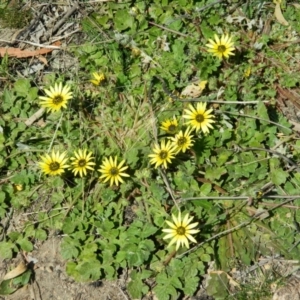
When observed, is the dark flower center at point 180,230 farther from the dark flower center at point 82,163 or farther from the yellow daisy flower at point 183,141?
the dark flower center at point 82,163

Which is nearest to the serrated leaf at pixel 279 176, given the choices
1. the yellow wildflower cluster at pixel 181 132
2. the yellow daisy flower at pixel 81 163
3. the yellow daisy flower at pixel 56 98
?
the yellow wildflower cluster at pixel 181 132

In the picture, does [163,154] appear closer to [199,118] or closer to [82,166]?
[199,118]

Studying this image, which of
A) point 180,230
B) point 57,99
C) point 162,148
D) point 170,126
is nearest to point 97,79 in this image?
point 57,99

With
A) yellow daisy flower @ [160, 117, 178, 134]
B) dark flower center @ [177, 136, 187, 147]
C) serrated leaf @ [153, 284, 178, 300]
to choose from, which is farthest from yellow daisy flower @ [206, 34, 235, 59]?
serrated leaf @ [153, 284, 178, 300]

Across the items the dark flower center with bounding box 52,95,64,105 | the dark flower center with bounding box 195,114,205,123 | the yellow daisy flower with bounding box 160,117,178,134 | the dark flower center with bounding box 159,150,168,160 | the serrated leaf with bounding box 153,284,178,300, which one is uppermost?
the dark flower center with bounding box 195,114,205,123

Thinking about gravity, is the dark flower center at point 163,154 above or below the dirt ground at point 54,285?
above

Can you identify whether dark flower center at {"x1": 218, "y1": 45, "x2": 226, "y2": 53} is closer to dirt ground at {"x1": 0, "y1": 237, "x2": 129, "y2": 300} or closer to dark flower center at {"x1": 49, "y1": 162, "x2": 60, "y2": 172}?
dark flower center at {"x1": 49, "y1": 162, "x2": 60, "y2": 172}
